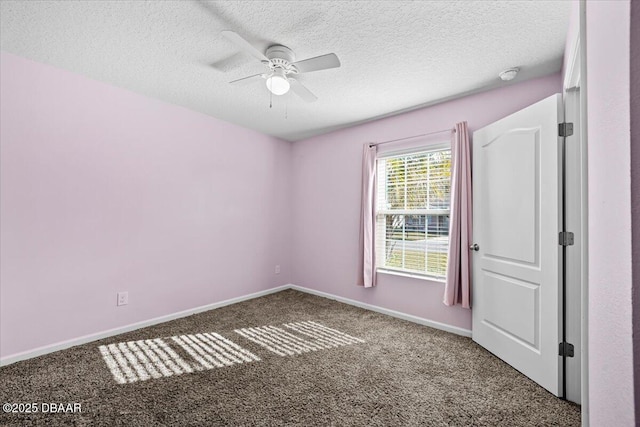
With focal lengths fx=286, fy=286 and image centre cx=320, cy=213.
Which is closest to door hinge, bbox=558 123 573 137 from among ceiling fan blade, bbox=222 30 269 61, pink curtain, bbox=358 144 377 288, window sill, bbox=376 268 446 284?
window sill, bbox=376 268 446 284

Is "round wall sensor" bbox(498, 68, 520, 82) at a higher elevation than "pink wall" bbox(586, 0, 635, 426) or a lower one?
higher

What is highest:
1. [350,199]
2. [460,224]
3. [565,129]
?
[565,129]

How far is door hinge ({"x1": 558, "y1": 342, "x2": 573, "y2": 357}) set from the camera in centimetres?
184

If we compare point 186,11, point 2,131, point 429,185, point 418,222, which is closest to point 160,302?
point 2,131

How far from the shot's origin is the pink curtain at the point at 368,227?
11.5 feet

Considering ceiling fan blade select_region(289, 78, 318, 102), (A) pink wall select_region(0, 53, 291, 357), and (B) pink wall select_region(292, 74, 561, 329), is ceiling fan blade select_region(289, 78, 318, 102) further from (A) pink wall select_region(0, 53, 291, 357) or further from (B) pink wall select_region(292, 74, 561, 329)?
(A) pink wall select_region(0, 53, 291, 357)

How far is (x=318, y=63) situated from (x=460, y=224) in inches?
77.0

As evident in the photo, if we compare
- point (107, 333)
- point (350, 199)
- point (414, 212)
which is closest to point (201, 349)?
point (107, 333)

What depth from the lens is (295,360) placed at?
232 cm

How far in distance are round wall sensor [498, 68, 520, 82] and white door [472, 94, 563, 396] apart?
396 mm

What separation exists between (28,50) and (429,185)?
366 centimetres

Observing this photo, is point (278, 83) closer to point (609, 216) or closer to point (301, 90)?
point (301, 90)

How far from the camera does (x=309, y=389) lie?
6.30 feet

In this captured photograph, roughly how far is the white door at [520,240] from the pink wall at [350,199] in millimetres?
409
